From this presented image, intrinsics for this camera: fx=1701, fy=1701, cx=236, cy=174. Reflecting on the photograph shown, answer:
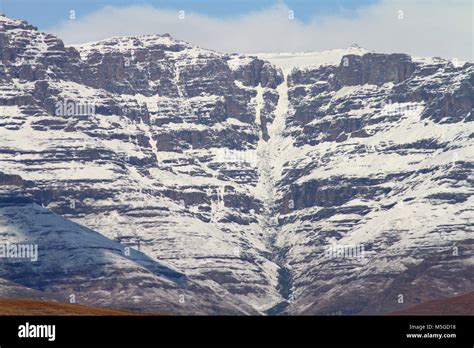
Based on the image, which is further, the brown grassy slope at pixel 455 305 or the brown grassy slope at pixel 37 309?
the brown grassy slope at pixel 455 305

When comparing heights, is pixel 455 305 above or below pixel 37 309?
above

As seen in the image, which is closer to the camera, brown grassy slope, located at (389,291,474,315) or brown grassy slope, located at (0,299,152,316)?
brown grassy slope, located at (0,299,152,316)

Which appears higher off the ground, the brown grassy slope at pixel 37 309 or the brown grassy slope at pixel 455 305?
the brown grassy slope at pixel 455 305

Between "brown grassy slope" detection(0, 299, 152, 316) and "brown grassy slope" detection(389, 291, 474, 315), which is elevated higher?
"brown grassy slope" detection(389, 291, 474, 315)

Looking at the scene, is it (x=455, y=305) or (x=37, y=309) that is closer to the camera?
(x=37, y=309)
